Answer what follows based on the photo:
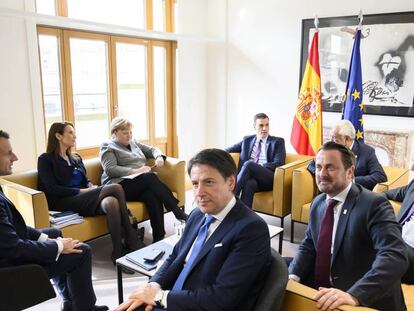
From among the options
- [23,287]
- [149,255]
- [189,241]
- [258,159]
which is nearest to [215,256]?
[189,241]

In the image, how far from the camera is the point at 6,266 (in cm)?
193

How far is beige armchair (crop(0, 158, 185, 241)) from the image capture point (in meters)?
2.74

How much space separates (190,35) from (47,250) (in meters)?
4.24

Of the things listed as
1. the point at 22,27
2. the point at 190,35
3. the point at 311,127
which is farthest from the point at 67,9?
the point at 311,127

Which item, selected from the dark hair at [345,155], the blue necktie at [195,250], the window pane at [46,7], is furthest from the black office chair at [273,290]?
the window pane at [46,7]

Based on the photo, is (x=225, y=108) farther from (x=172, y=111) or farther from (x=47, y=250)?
(x=47, y=250)

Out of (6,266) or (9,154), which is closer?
(6,266)

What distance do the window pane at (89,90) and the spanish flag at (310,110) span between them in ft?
7.96

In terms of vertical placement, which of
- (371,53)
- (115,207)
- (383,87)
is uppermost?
(371,53)

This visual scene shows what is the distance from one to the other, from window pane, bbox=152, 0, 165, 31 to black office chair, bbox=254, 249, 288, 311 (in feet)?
15.4

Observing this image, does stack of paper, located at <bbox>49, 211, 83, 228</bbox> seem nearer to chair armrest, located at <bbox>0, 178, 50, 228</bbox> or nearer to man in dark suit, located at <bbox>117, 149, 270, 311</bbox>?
chair armrest, located at <bbox>0, 178, 50, 228</bbox>

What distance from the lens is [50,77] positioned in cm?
438

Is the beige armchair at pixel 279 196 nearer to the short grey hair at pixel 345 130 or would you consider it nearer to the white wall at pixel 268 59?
the short grey hair at pixel 345 130

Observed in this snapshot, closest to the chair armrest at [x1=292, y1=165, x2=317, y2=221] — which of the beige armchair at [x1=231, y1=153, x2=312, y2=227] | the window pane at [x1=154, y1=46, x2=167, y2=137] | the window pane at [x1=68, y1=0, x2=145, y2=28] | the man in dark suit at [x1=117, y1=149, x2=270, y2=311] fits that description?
the beige armchair at [x1=231, y1=153, x2=312, y2=227]
